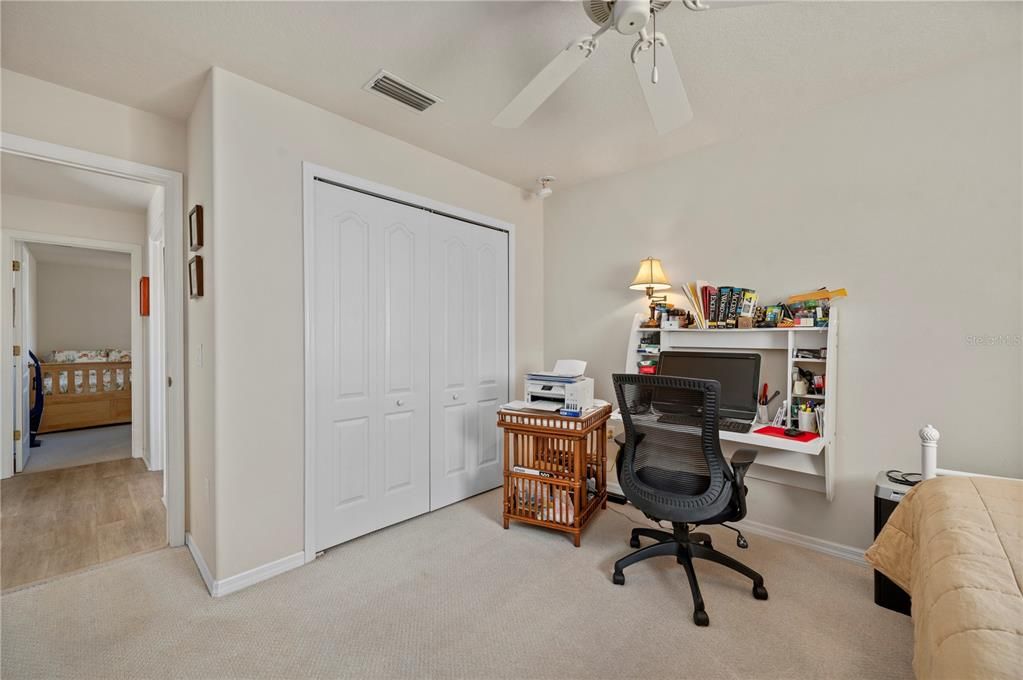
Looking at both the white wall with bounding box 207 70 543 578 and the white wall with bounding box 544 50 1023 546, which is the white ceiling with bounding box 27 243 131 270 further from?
the white wall with bounding box 544 50 1023 546

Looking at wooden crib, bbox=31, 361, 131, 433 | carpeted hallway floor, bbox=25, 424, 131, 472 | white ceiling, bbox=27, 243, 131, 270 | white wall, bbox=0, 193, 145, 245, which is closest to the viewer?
white wall, bbox=0, 193, 145, 245

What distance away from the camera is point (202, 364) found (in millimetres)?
2230

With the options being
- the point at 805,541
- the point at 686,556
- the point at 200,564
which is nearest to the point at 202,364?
the point at 200,564

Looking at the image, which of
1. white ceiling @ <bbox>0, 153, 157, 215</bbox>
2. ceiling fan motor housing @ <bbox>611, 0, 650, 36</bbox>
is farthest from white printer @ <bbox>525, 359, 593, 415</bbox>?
white ceiling @ <bbox>0, 153, 157, 215</bbox>

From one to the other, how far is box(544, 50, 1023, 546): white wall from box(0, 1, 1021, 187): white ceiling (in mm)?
219

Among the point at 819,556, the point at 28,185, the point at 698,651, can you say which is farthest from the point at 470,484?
the point at 28,185

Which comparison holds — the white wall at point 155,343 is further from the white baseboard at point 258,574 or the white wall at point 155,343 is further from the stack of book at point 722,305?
the stack of book at point 722,305

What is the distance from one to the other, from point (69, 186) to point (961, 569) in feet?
17.4

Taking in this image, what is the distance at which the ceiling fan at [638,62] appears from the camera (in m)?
1.36

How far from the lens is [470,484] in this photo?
329cm

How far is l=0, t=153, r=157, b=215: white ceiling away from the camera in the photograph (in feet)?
9.87

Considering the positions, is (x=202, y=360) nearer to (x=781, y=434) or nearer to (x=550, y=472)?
(x=550, y=472)

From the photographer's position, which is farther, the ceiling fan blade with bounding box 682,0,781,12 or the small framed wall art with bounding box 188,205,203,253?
the small framed wall art with bounding box 188,205,203,253

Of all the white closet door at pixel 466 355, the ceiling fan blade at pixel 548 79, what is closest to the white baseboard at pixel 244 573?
the white closet door at pixel 466 355
